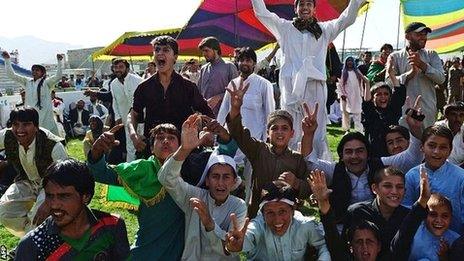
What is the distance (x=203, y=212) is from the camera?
2988 mm

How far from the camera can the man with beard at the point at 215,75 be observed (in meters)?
5.88

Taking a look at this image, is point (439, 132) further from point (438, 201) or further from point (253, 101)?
point (253, 101)

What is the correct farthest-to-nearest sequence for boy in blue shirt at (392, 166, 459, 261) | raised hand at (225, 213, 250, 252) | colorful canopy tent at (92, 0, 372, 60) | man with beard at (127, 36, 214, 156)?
colorful canopy tent at (92, 0, 372, 60) → man with beard at (127, 36, 214, 156) → boy in blue shirt at (392, 166, 459, 261) → raised hand at (225, 213, 250, 252)

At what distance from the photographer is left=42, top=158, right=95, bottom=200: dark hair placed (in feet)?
7.45

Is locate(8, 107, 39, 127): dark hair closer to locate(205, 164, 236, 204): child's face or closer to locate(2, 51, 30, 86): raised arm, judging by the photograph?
locate(205, 164, 236, 204): child's face

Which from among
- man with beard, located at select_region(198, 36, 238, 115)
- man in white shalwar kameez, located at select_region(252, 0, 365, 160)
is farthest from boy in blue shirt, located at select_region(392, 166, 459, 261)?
man with beard, located at select_region(198, 36, 238, 115)

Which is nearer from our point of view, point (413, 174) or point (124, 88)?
point (413, 174)

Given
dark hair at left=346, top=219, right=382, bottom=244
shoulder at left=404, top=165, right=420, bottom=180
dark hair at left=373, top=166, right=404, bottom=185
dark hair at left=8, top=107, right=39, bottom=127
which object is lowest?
dark hair at left=346, top=219, right=382, bottom=244

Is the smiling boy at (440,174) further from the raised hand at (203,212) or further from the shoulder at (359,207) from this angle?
the raised hand at (203,212)

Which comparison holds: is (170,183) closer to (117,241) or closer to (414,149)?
(117,241)

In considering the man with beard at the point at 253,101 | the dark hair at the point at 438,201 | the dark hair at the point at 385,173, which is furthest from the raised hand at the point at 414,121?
the man with beard at the point at 253,101

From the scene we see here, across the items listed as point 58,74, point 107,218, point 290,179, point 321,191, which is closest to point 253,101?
point 290,179

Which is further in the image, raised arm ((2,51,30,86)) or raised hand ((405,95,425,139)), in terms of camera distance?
raised arm ((2,51,30,86))

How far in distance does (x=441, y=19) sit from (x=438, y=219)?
7665 millimetres
